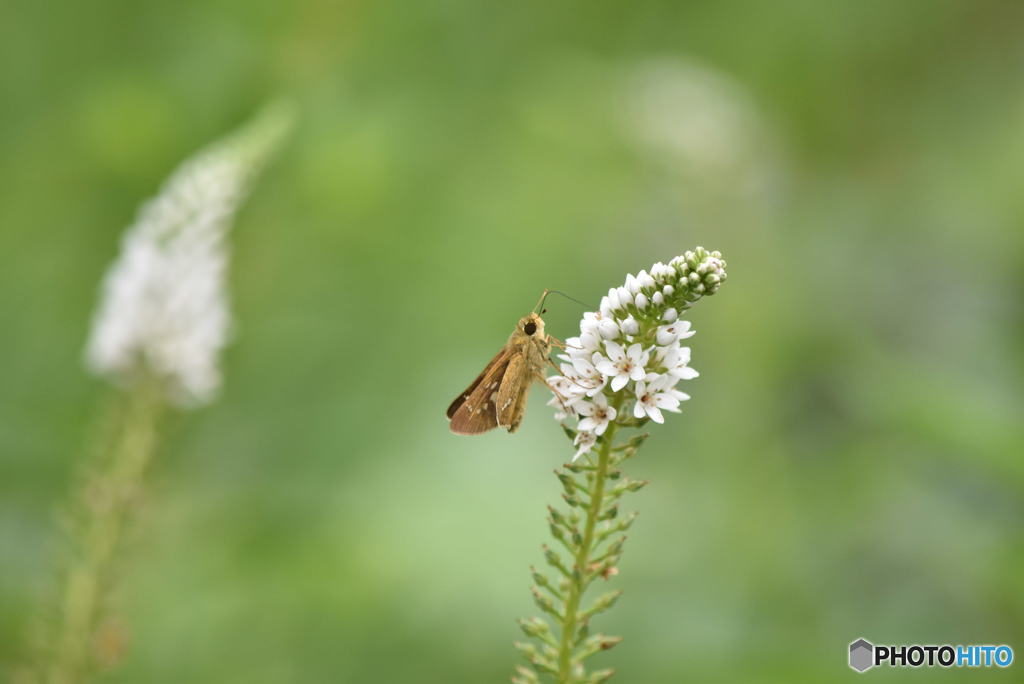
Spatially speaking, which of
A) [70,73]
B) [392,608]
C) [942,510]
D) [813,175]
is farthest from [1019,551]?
[70,73]

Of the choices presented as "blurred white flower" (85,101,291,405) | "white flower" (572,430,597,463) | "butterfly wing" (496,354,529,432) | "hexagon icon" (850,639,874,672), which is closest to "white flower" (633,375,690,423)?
"white flower" (572,430,597,463)

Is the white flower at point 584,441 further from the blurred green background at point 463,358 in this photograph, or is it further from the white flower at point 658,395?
the blurred green background at point 463,358

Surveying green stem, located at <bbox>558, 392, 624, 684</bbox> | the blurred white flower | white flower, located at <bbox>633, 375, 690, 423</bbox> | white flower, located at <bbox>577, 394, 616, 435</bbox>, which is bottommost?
green stem, located at <bbox>558, 392, 624, 684</bbox>

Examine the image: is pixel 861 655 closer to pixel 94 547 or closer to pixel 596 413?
pixel 596 413

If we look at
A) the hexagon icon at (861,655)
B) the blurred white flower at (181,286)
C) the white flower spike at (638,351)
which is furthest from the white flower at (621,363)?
the hexagon icon at (861,655)

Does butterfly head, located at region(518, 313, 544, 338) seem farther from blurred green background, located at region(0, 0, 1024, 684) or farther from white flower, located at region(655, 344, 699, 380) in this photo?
blurred green background, located at region(0, 0, 1024, 684)

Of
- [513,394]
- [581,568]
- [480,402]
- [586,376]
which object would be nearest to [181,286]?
[480,402]
